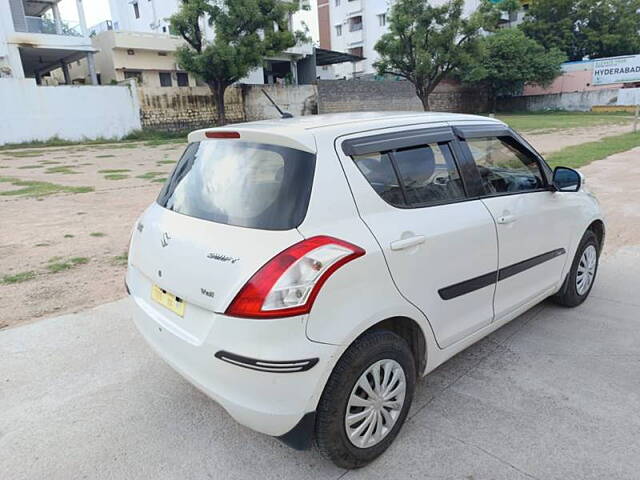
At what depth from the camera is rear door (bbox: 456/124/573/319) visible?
282 cm

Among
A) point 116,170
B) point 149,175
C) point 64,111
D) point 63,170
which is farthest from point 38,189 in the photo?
point 64,111

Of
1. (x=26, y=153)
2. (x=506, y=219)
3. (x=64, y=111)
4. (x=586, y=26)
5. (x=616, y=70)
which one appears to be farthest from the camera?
(x=586, y=26)

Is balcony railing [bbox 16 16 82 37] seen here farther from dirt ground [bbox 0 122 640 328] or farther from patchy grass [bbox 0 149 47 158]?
dirt ground [bbox 0 122 640 328]

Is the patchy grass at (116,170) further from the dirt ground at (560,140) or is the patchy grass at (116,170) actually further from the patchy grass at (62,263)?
the dirt ground at (560,140)

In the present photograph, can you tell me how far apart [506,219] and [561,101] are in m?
42.5

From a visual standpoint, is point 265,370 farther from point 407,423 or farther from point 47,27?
point 47,27

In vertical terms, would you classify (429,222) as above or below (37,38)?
below

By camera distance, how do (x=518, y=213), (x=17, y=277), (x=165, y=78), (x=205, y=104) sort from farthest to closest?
(x=165, y=78), (x=205, y=104), (x=17, y=277), (x=518, y=213)

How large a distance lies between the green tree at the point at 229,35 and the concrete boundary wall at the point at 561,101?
25939 mm

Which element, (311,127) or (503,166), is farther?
(503,166)

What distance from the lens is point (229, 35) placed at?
74.0 ft

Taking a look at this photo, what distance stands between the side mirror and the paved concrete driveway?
3.40 feet

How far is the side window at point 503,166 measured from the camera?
289 centimetres

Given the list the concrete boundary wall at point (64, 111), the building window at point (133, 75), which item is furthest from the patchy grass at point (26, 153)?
the building window at point (133, 75)
